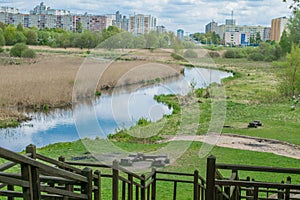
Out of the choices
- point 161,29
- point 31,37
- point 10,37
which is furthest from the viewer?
point 31,37

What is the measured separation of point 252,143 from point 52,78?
11521 millimetres

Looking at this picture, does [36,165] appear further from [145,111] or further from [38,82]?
[38,82]

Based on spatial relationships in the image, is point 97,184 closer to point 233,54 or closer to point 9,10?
point 233,54

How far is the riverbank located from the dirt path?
2.42 meters

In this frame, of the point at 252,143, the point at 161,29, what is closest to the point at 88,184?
the point at 161,29

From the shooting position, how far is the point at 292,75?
19297mm

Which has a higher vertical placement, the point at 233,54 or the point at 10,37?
the point at 10,37

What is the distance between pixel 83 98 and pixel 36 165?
51.6ft

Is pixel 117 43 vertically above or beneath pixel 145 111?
above

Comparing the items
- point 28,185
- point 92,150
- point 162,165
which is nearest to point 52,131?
point 92,150

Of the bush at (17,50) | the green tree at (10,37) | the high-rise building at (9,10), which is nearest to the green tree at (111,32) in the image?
the bush at (17,50)

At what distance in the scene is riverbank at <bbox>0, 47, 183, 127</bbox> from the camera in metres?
14.3

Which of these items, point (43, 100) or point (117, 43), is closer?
point (117, 43)

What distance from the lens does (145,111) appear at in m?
14.3
